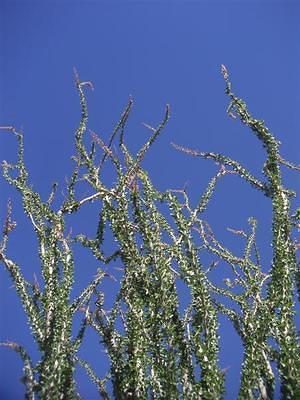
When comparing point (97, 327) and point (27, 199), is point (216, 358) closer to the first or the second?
point (97, 327)

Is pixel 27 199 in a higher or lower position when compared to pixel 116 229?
higher

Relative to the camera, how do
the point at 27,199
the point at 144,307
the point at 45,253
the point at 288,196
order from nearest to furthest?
the point at 144,307 → the point at 288,196 → the point at 45,253 → the point at 27,199

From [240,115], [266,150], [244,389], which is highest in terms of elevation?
[240,115]

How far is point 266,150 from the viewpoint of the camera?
11.3 m

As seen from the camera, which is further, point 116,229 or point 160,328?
point 116,229

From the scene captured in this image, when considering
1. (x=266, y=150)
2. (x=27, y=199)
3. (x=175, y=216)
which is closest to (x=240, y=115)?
(x=266, y=150)

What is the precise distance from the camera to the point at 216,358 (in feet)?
31.0

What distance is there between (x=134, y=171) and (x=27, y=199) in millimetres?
3112

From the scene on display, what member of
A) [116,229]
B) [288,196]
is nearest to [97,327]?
[116,229]

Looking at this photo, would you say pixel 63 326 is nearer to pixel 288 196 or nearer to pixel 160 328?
pixel 160 328

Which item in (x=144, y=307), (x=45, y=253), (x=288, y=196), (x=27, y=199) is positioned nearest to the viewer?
(x=144, y=307)

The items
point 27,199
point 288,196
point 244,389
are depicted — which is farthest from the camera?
point 27,199

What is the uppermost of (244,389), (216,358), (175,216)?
(175,216)

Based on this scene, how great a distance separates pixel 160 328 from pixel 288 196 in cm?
396
